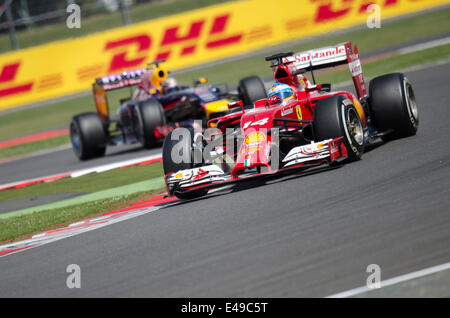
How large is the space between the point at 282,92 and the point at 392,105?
1.49 meters

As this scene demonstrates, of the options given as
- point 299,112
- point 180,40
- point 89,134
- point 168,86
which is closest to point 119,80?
point 168,86

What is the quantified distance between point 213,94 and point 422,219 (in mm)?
10727

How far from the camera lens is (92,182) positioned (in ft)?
45.2

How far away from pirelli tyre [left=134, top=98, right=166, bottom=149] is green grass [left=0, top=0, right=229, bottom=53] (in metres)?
19.8

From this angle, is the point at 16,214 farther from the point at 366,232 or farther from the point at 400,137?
the point at 366,232

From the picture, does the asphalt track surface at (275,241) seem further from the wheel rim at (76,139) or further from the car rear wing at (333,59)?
the wheel rim at (76,139)

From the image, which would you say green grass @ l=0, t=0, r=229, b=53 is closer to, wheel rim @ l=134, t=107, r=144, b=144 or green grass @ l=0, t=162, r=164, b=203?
wheel rim @ l=134, t=107, r=144, b=144

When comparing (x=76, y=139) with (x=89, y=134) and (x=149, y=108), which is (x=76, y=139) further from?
(x=149, y=108)

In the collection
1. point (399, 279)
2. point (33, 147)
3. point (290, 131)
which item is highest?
point (33, 147)

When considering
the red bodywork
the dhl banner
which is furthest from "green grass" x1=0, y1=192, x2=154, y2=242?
the dhl banner

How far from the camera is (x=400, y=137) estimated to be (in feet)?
35.2

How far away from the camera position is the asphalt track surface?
18.0ft
